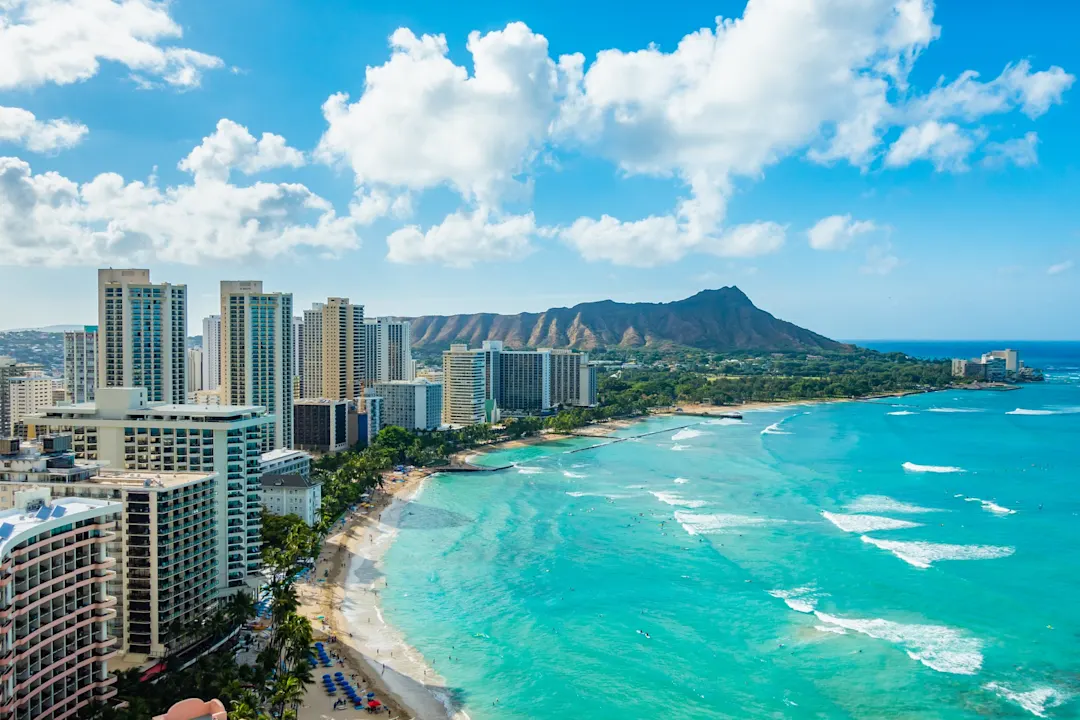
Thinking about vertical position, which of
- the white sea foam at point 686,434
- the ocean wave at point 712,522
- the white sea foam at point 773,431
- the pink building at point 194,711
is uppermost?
the pink building at point 194,711

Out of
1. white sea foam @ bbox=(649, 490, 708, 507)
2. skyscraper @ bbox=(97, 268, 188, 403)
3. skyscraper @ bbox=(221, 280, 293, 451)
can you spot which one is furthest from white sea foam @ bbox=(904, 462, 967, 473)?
skyscraper @ bbox=(97, 268, 188, 403)

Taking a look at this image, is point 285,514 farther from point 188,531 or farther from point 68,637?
point 68,637

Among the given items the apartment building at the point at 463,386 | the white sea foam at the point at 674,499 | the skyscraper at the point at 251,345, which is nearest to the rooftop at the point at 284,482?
the skyscraper at the point at 251,345

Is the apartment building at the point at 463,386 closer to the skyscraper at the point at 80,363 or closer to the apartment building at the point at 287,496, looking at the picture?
the skyscraper at the point at 80,363

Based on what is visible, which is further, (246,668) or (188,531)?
(188,531)

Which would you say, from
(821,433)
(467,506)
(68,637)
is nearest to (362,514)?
(467,506)

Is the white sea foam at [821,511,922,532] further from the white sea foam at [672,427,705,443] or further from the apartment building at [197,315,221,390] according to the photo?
the apartment building at [197,315,221,390]

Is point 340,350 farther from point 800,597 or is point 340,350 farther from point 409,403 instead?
point 800,597
